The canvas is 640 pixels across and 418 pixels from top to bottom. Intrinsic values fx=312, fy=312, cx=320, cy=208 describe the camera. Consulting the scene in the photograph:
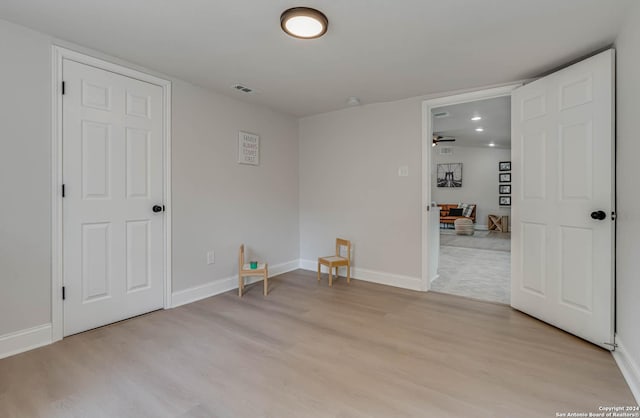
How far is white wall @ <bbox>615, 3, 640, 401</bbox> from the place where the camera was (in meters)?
1.83

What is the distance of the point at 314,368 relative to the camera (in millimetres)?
1977

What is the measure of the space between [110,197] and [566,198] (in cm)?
373

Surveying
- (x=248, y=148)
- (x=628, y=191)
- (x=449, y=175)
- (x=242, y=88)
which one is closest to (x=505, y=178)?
(x=449, y=175)

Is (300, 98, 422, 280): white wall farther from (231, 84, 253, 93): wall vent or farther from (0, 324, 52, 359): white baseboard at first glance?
(0, 324, 52, 359): white baseboard

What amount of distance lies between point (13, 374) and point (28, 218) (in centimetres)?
100

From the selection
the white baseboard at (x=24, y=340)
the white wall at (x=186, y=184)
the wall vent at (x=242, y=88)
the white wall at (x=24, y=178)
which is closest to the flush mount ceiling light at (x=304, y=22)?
the wall vent at (x=242, y=88)

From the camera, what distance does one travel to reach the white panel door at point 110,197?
242cm

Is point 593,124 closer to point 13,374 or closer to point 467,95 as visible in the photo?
point 467,95

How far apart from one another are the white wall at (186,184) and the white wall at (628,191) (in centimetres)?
338

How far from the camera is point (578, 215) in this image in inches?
94.7

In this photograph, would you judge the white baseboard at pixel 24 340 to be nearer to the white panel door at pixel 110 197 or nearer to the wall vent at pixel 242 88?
the white panel door at pixel 110 197

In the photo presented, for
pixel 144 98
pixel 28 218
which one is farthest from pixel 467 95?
pixel 28 218

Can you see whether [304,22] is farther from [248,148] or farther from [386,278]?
[386,278]

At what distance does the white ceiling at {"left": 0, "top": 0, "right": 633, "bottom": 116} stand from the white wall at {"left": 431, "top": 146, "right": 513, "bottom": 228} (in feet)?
23.1
